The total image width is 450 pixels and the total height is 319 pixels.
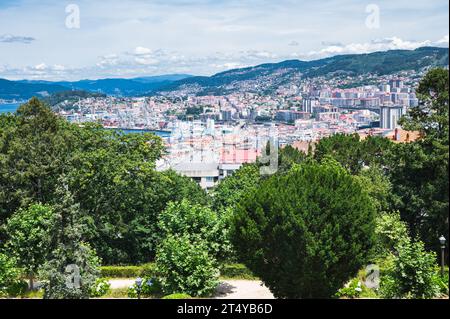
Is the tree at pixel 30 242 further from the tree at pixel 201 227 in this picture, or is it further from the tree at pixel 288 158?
the tree at pixel 288 158

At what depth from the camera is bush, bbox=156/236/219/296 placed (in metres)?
11.2

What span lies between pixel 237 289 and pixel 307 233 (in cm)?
366

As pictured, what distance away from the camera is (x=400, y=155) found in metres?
15.2

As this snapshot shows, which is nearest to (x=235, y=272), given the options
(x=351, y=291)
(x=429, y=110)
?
(x=351, y=291)

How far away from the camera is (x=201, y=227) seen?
41.2ft

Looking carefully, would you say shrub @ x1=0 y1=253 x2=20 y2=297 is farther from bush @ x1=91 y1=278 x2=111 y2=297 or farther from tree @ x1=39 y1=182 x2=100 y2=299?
bush @ x1=91 y1=278 x2=111 y2=297

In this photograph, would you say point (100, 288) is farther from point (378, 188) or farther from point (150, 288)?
point (378, 188)

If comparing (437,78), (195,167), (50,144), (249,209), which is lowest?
(195,167)

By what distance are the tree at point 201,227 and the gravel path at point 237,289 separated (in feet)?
2.63

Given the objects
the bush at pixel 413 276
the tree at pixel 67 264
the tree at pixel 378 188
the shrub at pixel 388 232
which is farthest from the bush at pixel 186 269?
the tree at pixel 378 188

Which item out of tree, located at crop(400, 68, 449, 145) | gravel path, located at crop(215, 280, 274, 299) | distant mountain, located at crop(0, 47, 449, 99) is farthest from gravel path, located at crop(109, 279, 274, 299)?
distant mountain, located at crop(0, 47, 449, 99)

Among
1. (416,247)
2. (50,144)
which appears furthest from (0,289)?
(416,247)

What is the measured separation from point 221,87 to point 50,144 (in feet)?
174
